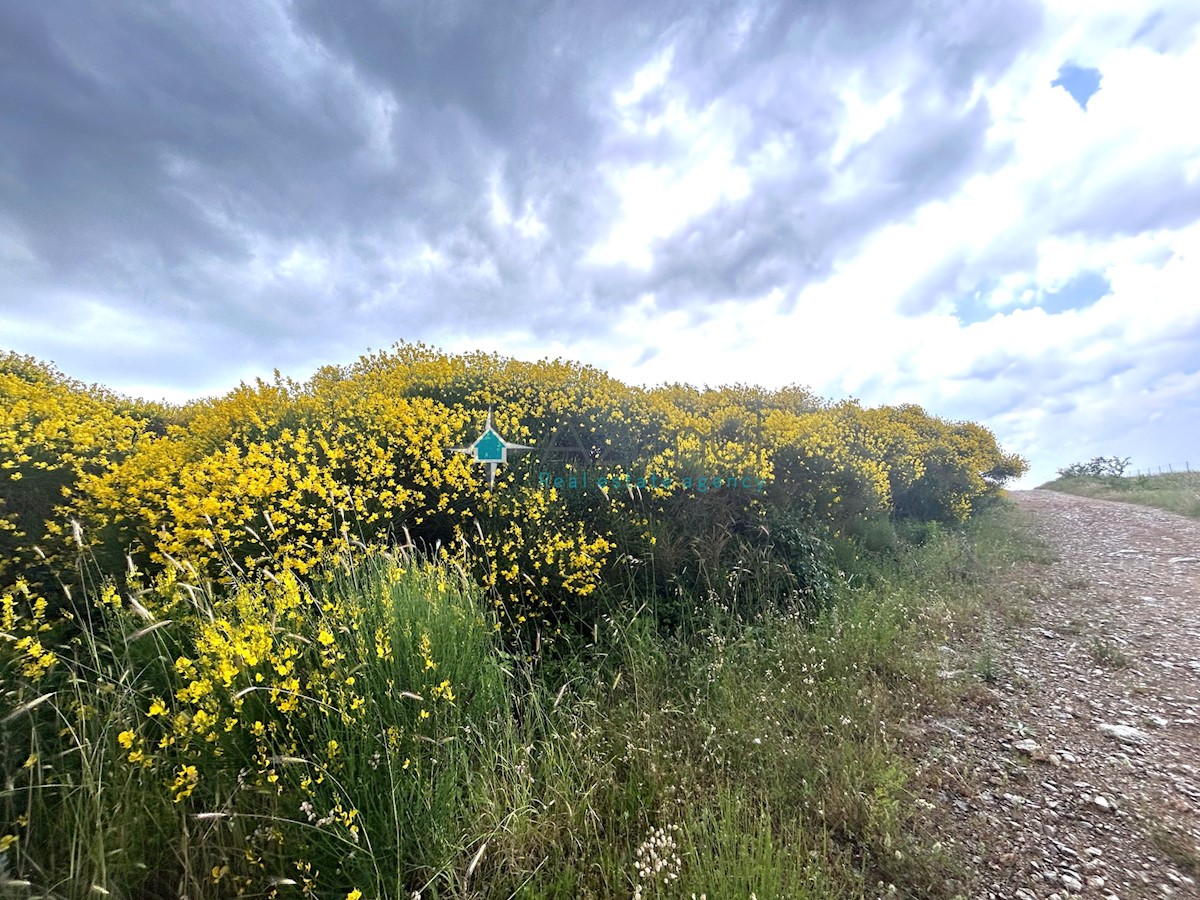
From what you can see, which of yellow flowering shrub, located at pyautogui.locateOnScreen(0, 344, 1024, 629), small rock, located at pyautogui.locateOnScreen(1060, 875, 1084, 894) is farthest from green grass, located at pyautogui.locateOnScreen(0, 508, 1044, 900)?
yellow flowering shrub, located at pyautogui.locateOnScreen(0, 344, 1024, 629)

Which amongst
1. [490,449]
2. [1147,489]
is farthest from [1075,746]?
[1147,489]

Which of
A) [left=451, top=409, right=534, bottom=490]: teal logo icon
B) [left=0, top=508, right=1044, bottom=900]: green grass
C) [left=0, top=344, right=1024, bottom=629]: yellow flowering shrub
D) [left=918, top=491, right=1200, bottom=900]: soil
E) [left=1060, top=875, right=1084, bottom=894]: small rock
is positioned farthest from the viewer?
[left=451, top=409, right=534, bottom=490]: teal logo icon

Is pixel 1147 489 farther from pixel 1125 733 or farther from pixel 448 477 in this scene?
pixel 448 477

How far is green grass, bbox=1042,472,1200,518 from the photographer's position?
12497mm

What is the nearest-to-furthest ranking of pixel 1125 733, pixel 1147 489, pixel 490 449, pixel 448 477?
pixel 1125 733 → pixel 448 477 → pixel 490 449 → pixel 1147 489

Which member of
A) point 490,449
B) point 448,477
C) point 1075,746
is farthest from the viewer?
point 490,449

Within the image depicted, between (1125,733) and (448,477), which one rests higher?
(448,477)

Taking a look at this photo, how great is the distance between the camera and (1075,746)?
11.7ft

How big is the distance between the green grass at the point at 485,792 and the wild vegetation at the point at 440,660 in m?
0.02

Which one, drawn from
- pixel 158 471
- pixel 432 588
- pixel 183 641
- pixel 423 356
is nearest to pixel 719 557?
pixel 432 588

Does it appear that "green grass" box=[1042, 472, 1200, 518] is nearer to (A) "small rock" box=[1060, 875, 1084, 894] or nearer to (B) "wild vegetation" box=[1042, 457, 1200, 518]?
(B) "wild vegetation" box=[1042, 457, 1200, 518]

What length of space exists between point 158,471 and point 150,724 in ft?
7.30

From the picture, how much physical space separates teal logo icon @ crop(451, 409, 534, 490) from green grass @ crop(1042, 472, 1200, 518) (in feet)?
48.5

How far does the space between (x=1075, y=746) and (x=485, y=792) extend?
3839mm
